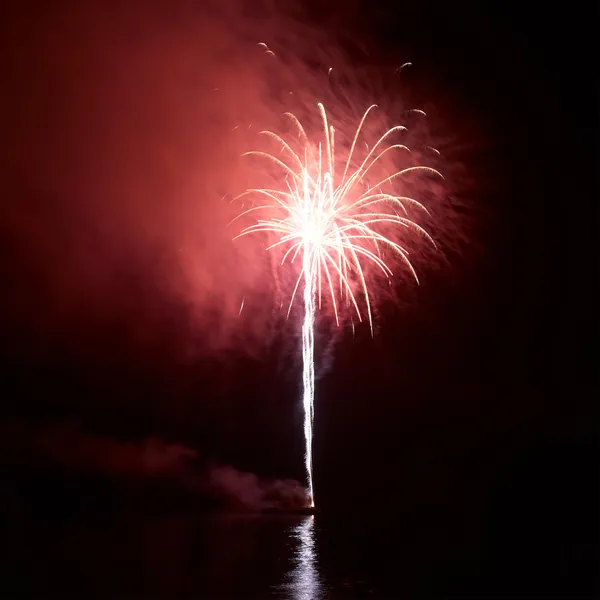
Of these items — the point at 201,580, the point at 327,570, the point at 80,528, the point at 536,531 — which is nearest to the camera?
the point at 201,580

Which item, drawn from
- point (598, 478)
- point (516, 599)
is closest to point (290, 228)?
point (516, 599)

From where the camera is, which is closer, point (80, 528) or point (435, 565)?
point (435, 565)

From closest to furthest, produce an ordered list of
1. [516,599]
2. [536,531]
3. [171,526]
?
[516,599] < [536,531] < [171,526]

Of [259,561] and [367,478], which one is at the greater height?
[367,478]

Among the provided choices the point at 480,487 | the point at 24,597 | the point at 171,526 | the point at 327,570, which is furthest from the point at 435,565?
the point at 480,487

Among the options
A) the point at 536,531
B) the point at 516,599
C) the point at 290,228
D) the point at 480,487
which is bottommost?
the point at 516,599

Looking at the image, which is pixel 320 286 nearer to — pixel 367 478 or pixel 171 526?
pixel 171 526

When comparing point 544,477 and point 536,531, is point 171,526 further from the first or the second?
point 544,477
